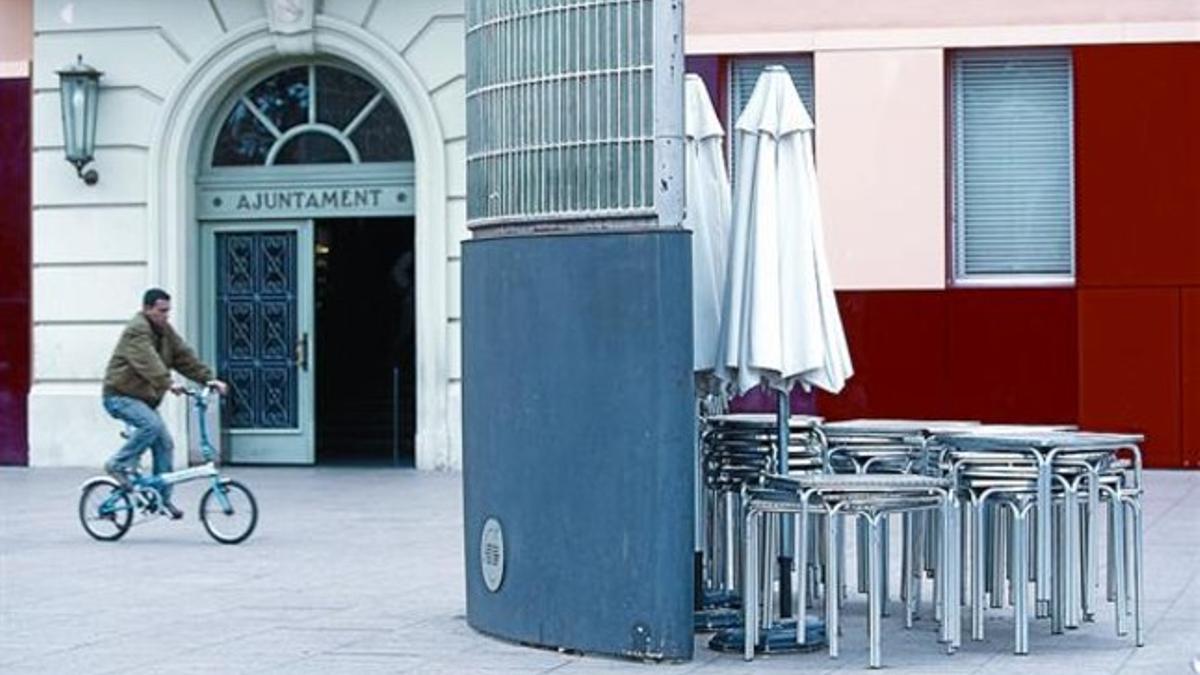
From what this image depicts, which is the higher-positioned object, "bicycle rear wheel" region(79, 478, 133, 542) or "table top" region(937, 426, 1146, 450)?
"table top" region(937, 426, 1146, 450)

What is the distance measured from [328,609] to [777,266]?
12.1ft

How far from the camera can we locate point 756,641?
38.4ft

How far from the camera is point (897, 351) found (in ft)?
76.4

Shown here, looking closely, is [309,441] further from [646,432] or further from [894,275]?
[646,432]

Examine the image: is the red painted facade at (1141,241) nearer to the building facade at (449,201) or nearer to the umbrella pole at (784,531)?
the building facade at (449,201)

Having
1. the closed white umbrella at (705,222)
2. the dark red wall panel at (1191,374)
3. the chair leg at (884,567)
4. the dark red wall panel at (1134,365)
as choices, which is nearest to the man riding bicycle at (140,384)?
the chair leg at (884,567)

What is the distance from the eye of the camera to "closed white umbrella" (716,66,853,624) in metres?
11.7

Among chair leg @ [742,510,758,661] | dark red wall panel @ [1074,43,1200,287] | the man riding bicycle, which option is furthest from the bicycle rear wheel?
dark red wall panel @ [1074,43,1200,287]

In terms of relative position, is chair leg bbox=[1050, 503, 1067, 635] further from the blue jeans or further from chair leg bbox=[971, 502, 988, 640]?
the blue jeans

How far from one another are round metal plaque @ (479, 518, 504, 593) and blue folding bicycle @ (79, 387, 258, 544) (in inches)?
220

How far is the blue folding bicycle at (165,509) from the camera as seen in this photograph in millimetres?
17734

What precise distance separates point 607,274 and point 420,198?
1321cm

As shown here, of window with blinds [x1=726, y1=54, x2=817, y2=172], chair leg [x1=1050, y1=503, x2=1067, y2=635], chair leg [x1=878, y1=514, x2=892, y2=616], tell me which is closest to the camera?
chair leg [x1=878, y1=514, x2=892, y2=616]

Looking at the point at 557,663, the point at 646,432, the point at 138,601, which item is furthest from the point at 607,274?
the point at 138,601
